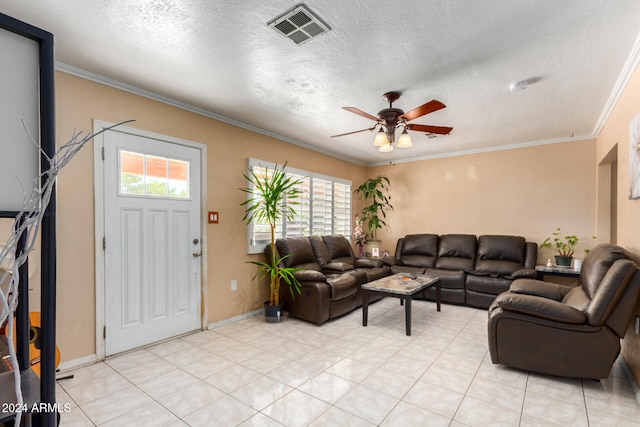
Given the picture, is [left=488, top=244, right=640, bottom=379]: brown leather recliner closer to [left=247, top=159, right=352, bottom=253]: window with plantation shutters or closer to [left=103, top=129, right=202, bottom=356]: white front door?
[left=247, top=159, right=352, bottom=253]: window with plantation shutters

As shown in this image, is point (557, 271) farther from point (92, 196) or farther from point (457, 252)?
point (92, 196)

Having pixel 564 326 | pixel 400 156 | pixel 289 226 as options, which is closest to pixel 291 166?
pixel 289 226

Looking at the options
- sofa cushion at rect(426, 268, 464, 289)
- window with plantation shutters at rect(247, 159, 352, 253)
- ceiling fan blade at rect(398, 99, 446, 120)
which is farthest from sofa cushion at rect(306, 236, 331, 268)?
ceiling fan blade at rect(398, 99, 446, 120)

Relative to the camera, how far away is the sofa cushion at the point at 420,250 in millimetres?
5406

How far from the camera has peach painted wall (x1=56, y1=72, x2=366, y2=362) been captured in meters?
2.65

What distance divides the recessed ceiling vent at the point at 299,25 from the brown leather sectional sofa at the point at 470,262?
390cm

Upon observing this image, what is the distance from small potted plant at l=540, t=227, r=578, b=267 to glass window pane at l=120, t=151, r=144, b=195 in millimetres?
5515

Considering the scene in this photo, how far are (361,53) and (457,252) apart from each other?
396 cm

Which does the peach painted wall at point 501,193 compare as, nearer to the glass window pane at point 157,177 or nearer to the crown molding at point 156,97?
the crown molding at point 156,97

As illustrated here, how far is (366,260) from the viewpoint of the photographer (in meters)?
5.27

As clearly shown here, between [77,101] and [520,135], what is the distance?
5.50 metres

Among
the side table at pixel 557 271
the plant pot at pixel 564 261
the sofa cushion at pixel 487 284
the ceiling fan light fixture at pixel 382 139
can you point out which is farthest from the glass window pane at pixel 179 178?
the plant pot at pixel 564 261

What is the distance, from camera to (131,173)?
→ 3.06 meters

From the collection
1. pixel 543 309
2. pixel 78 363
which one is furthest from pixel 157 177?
pixel 543 309
